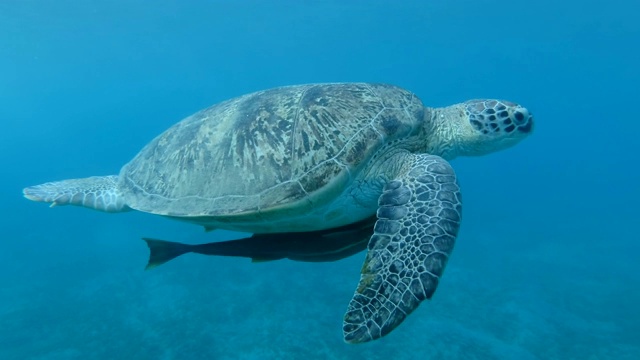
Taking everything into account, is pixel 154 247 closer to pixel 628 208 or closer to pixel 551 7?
pixel 628 208

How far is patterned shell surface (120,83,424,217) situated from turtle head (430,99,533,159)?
18.9 inches

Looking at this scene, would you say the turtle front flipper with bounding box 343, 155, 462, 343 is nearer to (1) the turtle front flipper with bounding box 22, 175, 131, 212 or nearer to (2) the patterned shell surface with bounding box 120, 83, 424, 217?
(2) the patterned shell surface with bounding box 120, 83, 424, 217

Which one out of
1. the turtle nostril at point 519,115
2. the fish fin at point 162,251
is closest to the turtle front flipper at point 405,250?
the turtle nostril at point 519,115

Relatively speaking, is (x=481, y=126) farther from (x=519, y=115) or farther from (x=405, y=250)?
(x=405, y=250)

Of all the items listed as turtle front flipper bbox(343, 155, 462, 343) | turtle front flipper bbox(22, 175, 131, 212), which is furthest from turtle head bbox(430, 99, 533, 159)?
turtle front flipper bbox(22, 175, 131, 212)

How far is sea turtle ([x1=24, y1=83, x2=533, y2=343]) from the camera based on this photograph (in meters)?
2.87

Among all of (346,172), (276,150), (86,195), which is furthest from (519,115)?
(86,195)

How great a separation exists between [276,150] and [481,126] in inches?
90.5

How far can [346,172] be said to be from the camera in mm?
3475

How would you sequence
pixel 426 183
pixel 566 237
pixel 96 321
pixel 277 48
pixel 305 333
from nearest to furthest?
pixel 426 183
pixel 305 333
pixel 96 321
pixel 566 237
pixel 277 48

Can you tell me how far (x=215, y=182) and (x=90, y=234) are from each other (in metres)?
13.3

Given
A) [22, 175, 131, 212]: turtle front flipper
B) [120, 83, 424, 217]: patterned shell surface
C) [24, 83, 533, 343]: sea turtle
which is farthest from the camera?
[22, 175, 131, 212]: turtle front flipper

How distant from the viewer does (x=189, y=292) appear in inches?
383

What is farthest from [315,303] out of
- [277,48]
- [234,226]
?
[277,48]
